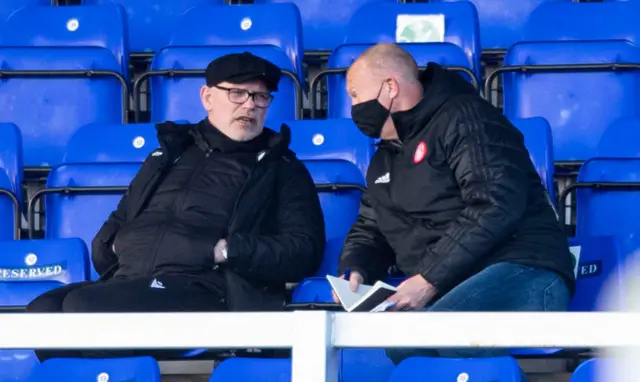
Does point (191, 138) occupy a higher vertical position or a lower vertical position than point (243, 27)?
lower

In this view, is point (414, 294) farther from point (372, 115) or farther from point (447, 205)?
point (372, 115)

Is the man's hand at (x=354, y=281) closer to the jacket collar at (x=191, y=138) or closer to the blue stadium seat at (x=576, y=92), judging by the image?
the jacket collar at (x=191, y=138)

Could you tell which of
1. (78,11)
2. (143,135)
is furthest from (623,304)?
(78,11)

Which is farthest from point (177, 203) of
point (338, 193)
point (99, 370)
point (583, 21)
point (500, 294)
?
point (583, 21)

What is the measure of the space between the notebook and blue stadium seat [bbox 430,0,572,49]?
2.28 metres

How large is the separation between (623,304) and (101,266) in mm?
1393

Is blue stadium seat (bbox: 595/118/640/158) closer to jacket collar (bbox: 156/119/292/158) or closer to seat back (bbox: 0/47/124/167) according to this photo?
jacket collar (bbox: 156/119/292/158)

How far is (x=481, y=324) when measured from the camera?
167cm

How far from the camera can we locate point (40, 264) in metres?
3.51

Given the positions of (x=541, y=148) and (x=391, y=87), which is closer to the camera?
(x=391, y=87)

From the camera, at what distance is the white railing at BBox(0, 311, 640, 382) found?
1650 mm

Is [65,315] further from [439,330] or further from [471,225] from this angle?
[471,225]

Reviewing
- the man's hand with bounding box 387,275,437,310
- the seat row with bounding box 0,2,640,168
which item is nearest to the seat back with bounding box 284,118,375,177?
the seat row with bounding box 0,2,640,168

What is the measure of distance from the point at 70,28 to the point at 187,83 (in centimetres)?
73
